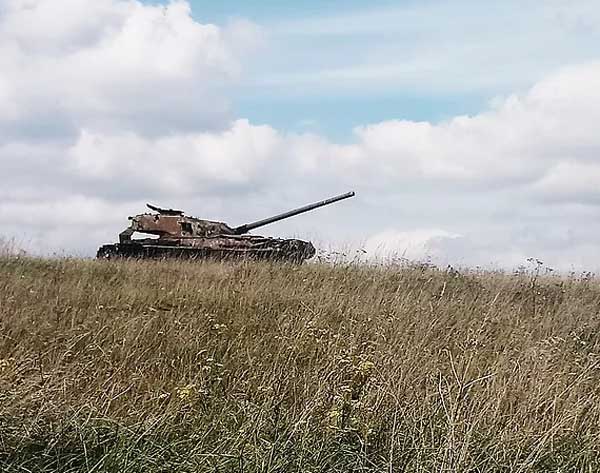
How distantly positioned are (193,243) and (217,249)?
2.20ft

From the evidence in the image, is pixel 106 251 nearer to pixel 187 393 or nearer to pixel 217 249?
pixel 217 249

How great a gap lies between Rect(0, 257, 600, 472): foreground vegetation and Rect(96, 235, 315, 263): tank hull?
3077 millimetres

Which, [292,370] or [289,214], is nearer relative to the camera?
[292,370]

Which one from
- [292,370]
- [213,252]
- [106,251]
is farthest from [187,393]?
[106,251]

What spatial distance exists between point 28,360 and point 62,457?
2029 millimetres

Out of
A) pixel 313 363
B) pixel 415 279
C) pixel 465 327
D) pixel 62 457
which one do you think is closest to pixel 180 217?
pixel 415 279

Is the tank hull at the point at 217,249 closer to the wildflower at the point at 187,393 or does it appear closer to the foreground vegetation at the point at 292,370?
the foreground vegetation at the point at 292,370

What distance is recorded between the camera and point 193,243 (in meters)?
16.4

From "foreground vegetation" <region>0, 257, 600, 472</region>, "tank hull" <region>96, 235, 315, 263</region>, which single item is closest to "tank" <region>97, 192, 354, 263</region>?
"tank hull" <region>96, 235, 315, 263</region>

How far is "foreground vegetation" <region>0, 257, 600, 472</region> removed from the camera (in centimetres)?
445

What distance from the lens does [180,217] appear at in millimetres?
17078

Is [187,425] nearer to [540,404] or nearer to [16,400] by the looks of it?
[16,400]

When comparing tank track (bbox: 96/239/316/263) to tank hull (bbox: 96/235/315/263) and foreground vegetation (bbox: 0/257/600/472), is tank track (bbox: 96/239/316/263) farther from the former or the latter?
foreground vegetation (bbox: 0/257/600/472)

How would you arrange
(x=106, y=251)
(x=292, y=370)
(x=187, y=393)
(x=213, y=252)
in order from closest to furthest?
(x=187, y=393), (x=292, y=370), (x=213, y=252), (x=106, y=251)
